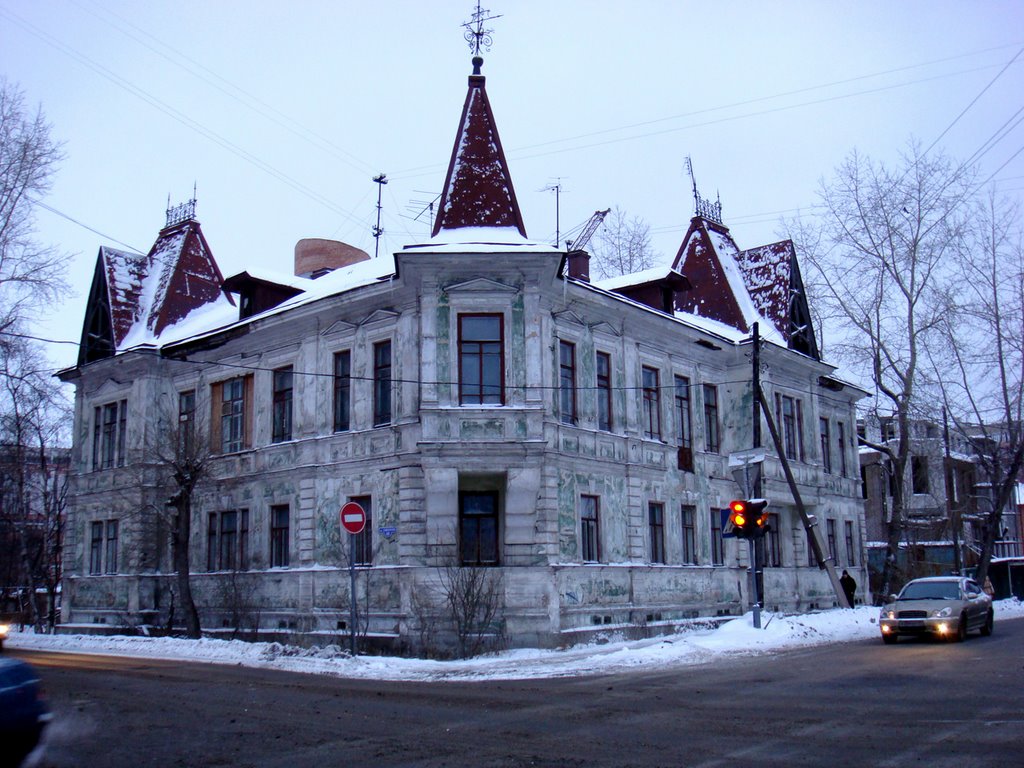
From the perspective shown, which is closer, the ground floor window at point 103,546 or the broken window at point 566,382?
the broken window at point 566,382

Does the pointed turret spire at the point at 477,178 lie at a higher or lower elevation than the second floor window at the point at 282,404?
higher

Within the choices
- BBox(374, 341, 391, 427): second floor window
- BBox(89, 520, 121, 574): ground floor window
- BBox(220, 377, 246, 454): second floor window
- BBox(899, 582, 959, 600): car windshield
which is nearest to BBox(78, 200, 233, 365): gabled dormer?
BBox(220, 377, 246, 454): second floor window

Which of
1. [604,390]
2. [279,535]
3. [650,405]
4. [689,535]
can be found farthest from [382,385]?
[689,535]

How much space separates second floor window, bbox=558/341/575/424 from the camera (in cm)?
2525

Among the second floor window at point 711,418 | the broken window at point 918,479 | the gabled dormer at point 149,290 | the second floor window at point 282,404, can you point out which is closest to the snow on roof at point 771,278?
the second floor window at point 711,418

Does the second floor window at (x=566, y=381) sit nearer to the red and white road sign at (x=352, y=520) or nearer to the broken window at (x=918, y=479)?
the red and white road sign at (x=352, y=520)

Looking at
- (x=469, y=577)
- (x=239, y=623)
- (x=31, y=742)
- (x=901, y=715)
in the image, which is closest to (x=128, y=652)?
(x=239, y=623)

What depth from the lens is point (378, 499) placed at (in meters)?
24.6

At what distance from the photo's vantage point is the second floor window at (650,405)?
28.8 metres

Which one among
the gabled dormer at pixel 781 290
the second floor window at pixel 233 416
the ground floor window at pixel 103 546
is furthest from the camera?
the gabled dormer at pixel 781 290

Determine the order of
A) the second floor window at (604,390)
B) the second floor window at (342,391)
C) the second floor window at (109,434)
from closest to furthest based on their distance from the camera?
the second floor window at (342,391), the second floor window at (604,390), the second floor window at (109,434)

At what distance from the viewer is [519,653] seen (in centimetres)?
2170

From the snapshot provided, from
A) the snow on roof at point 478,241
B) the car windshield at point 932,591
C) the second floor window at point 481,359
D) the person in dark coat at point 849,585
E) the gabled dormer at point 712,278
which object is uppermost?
the gabled dormer at point 712,278

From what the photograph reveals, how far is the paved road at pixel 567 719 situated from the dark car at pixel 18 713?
1065 millimetres
